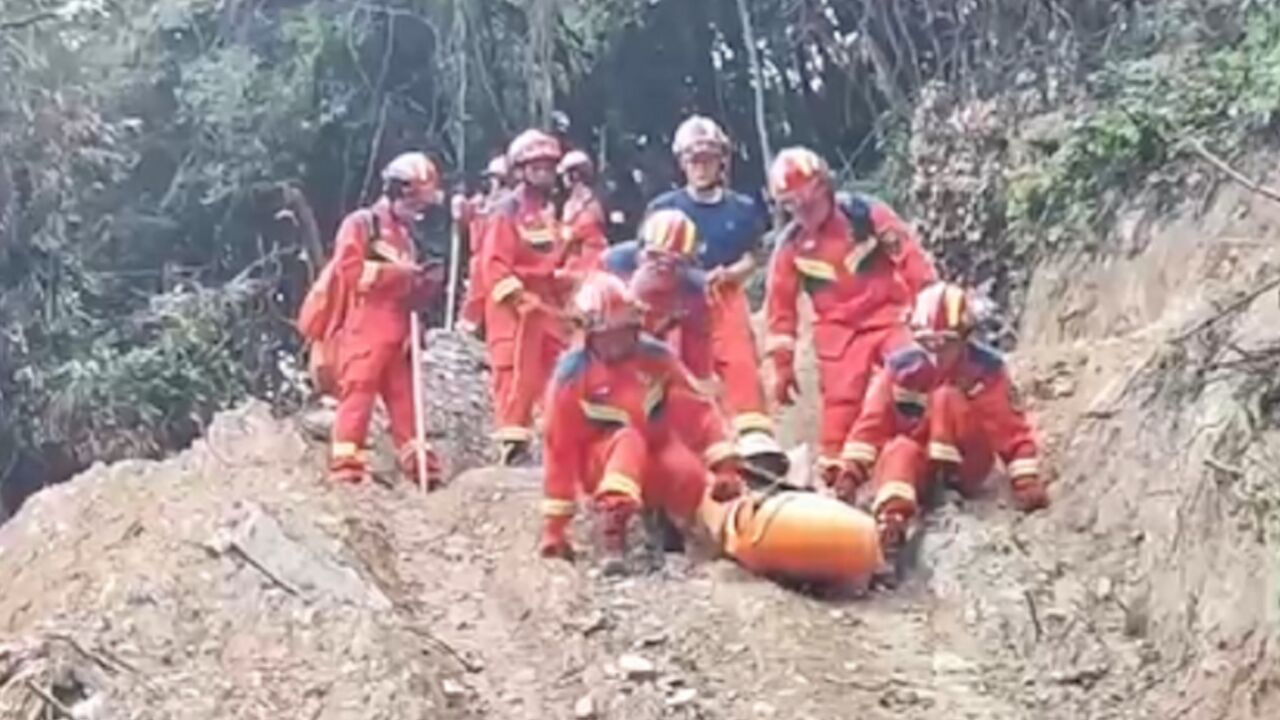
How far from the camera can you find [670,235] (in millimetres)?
7477

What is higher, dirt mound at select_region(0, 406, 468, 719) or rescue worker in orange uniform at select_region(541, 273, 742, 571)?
rescue worker in orange uniform at select_region(541, 273, 742, 571)

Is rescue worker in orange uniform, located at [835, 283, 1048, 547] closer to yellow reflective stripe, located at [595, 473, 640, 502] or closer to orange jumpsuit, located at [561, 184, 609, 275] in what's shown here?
yellow reflective stripe, located at [595, 473, 640, 502]

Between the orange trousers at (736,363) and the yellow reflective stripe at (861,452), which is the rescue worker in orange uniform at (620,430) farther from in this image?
the orange trousers at (736,363)

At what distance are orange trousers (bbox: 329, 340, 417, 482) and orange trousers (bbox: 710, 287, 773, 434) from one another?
50.9 inches

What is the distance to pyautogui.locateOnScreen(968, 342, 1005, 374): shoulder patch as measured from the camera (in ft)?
24.1

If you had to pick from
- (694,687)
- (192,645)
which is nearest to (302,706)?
(192,645)

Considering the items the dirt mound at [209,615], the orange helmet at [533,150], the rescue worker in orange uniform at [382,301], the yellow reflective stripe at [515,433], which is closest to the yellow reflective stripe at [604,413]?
the dirt mound at [209,615]

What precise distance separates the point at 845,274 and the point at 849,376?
0.40 m

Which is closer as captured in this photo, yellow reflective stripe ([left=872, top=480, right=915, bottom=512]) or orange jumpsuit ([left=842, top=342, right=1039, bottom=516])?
yellow reflective stripe ([left=872, top=480, right=915, bottom=512])

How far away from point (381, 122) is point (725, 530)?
25.9 feet

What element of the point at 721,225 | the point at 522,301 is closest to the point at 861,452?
the point at 721,225

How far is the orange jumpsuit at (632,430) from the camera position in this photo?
23.1 feet

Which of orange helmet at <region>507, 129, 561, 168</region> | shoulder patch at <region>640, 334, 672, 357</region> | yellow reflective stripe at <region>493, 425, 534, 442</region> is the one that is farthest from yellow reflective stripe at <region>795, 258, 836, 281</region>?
yellow reflective stripe at <region>493, 425, 534, 442</region>

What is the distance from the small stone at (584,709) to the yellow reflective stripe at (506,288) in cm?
307
